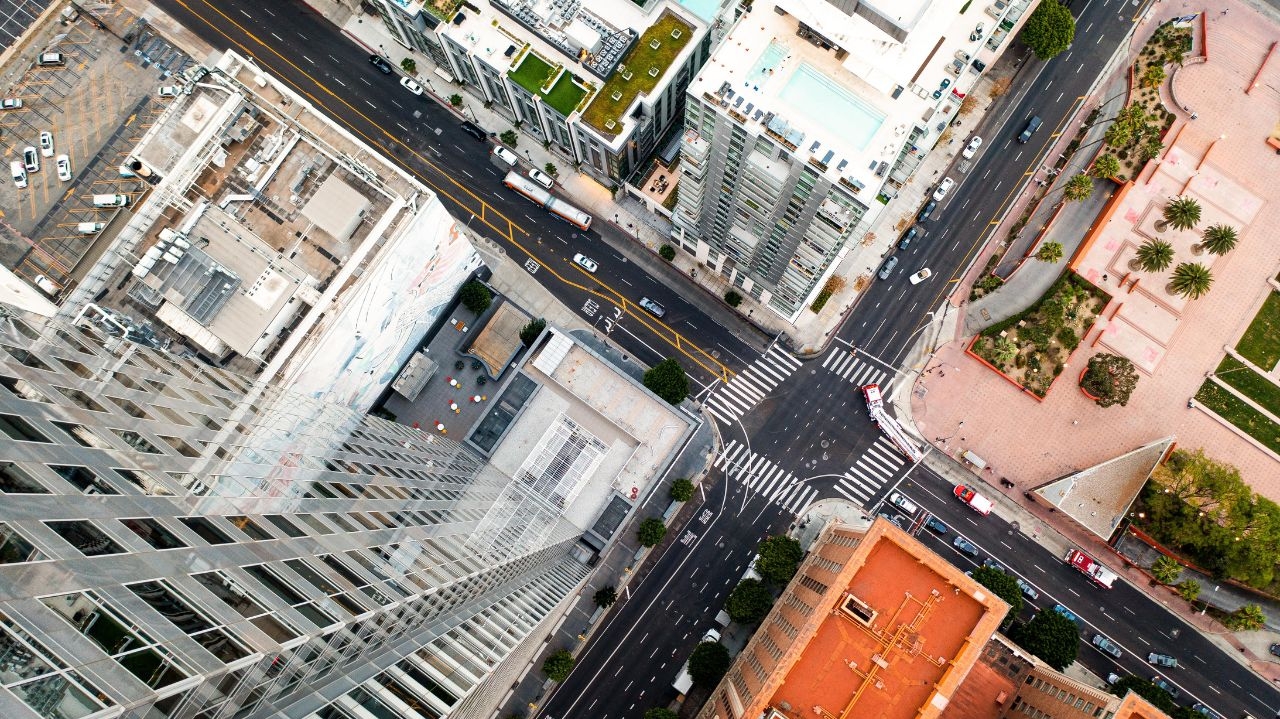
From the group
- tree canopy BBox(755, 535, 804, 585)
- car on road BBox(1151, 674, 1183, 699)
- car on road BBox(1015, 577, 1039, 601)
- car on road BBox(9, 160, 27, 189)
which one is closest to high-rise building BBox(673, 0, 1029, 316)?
tree canopy BBox(755, 535, 804, 585)

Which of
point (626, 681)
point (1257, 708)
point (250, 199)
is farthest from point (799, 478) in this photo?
point (250, 199)

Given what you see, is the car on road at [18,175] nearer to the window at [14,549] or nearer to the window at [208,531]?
the window at [208,531]

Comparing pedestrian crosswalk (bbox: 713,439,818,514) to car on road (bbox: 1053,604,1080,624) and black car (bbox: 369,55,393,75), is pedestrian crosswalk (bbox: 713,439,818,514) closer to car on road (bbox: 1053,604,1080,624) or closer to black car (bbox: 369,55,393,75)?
car on road (bbox: 1053,604,1080,624)

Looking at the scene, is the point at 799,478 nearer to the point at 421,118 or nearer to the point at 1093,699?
the point at 1093,699

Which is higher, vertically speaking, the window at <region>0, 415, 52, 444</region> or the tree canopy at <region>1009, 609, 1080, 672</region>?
the tree canopy at <region>1009, 609, 1080, 672</region>

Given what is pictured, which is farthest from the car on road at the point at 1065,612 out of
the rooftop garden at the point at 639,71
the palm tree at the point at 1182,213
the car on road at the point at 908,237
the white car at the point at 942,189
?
the rooftop garden at the point at 639,71

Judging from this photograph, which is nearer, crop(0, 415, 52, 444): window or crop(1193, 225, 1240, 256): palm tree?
crop(0, 415, 52, 444): window

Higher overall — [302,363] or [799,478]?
[799,478]
